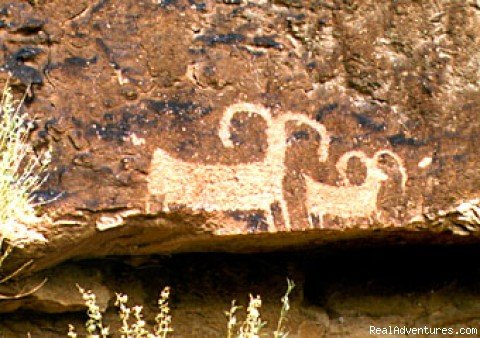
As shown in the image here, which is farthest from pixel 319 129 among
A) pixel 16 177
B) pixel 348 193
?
pixel 16 177

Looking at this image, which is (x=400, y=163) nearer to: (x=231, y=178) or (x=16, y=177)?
(x=231, y=178)

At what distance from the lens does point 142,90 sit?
278cm

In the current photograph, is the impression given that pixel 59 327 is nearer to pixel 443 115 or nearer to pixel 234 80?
pixel 234 80

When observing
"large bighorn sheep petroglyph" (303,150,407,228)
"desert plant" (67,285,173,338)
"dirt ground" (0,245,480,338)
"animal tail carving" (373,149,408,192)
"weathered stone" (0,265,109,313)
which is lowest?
"desert plant" (67,285,173,338)

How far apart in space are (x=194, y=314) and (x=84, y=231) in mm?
604

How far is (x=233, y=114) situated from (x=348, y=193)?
1.20ft

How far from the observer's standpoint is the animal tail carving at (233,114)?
2.81 meters

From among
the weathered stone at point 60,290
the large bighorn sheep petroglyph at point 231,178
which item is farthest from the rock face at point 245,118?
the weathered stone at point 60,290

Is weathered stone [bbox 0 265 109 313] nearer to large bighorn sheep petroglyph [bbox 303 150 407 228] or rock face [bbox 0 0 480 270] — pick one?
rock face [bbox 0 0 480 270]

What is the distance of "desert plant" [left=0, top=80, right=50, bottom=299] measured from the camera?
2523mm

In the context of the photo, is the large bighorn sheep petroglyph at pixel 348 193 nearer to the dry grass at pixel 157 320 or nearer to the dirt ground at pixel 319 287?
the dry grass at pixel 157 320

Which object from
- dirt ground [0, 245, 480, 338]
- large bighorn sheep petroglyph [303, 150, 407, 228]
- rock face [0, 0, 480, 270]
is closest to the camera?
rock face [0, 0, 480, 270]

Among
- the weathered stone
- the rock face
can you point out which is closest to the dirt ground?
the weathered stone

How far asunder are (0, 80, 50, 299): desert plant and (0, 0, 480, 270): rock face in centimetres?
4
